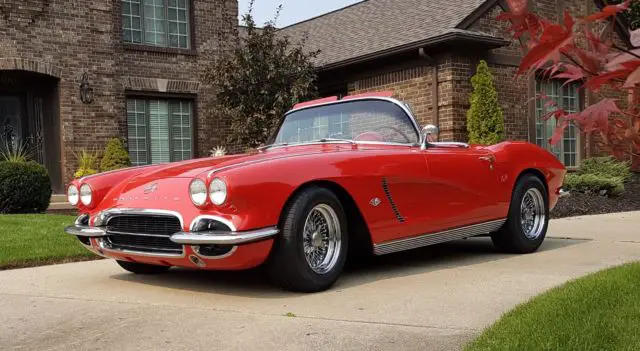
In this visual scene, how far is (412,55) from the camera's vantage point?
12531 millimetres

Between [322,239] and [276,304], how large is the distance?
65cm

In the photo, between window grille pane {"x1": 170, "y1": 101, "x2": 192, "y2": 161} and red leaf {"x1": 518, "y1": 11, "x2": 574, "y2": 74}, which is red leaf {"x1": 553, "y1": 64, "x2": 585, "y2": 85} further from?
window grille pane {"x1": 170, "y1": 101, "x2": 192, "y2": 161}

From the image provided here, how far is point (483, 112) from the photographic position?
1195 cm

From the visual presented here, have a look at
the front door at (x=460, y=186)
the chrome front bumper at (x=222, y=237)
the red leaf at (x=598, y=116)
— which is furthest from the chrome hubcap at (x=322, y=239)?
the red leaf at (x=598, y=116)

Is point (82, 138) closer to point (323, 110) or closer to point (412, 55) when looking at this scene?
point (412, 55)

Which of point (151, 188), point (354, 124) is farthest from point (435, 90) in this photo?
point (151, 188)

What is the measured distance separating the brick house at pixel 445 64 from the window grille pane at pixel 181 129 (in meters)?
3.17

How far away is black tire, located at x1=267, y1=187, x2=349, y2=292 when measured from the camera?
161 inches

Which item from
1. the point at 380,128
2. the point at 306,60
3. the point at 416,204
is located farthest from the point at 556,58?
the point at 306,60

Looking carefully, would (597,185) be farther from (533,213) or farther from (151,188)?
(151,188)

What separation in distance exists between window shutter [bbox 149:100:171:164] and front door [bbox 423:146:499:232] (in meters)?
9.57

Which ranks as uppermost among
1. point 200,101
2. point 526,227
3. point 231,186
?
point 200,101

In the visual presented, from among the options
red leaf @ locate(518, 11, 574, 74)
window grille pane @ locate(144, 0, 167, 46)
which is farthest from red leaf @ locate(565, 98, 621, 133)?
window grille pane @ locate(144, 0, 167, 46)

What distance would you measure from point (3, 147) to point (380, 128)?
9793 mm
